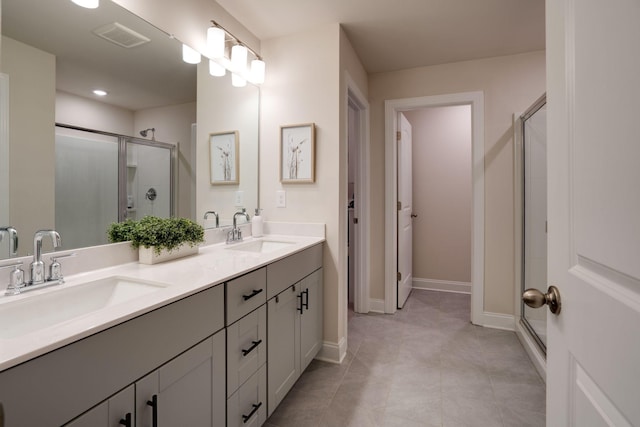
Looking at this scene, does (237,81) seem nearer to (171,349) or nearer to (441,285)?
(171,349)

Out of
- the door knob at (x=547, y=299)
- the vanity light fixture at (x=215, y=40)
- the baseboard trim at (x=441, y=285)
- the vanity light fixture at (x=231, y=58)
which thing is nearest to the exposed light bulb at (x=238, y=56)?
the vanity light fixture at (x=231, y=58)

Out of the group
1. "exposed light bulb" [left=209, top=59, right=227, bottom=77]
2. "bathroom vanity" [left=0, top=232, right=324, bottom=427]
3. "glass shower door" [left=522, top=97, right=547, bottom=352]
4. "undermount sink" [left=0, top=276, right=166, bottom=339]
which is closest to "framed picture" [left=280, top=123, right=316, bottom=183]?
"exposed light bulb" [left=209, top=59, right=227, bottom=77]

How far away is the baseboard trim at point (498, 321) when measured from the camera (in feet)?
9.00

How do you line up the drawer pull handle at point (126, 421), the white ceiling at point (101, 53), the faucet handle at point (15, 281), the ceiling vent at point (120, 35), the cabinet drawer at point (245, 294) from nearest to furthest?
1. the drawer pull handle at point (126, 421)
2. the faucet handle at point (15, 281)
3. the white ceiling at point (101, 53)
4. the cabinet drawer at point (245, 294)
5. the ceiling vent at point (120, 35)

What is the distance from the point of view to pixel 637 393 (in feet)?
1.33

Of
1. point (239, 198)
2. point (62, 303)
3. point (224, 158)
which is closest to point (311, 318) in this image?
point (239, 198)

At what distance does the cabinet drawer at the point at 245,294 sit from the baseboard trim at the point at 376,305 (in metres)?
1.93

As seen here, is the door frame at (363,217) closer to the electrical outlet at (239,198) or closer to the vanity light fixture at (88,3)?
the electrical outlet at (239,198)

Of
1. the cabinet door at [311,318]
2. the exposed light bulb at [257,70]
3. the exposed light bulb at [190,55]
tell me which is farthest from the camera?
the exposed light bulb at [257,70]

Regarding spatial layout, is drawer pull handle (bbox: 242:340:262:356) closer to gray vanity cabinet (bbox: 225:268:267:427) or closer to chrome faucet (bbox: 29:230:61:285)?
gray vanity cabinet (bbox: 225:268:267:427)

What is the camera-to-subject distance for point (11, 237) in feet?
3.41

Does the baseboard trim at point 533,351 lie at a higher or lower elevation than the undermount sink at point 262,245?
→ lower

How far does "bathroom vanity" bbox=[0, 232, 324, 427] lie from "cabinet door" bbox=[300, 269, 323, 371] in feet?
0.08

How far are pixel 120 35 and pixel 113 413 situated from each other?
1496 millimetres
